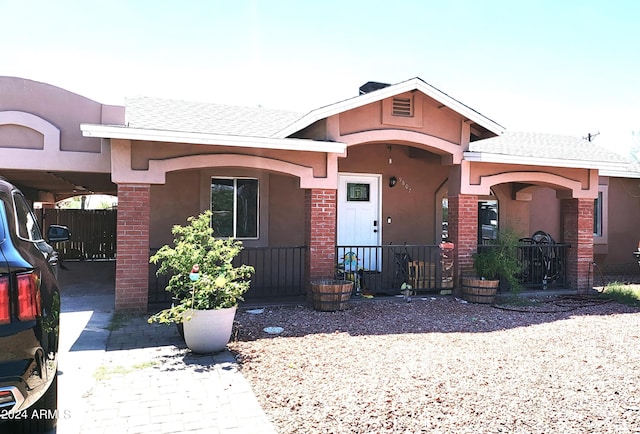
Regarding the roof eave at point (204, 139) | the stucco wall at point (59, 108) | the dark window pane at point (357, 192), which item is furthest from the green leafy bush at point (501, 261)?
the stucco wall at point (59, 108)

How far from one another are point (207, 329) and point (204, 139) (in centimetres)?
336

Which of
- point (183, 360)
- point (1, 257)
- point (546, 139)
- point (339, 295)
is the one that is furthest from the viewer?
point (546, 139)

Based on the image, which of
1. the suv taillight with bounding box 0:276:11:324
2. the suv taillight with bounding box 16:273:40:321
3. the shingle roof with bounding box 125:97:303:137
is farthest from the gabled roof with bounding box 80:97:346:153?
the suv taillight with bounding box 0:276:11:324

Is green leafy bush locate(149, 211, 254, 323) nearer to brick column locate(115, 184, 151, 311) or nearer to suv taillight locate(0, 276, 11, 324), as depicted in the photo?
brick column locate(115, 184, 151, 311)

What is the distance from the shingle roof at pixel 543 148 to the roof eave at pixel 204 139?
367cm

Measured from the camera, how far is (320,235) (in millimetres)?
8656

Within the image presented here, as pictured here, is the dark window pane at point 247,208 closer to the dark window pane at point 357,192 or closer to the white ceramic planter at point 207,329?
the dark window pane at point 357,192

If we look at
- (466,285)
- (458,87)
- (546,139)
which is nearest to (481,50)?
(458,87)

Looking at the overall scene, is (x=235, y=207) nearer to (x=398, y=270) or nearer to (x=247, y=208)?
(x=247, y=208)

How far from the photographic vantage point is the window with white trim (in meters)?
10.0

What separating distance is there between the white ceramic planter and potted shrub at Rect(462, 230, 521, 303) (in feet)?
17.8

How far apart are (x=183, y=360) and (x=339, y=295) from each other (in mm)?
3301

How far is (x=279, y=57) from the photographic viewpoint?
425 inches

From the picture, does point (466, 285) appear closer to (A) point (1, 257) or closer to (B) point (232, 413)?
Result: (B) point (232, 413)
